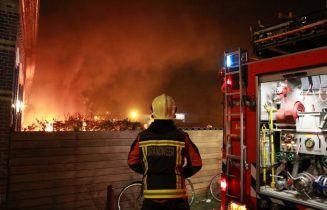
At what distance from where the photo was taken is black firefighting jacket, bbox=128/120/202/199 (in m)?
3.03

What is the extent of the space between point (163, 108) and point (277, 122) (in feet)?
8.29

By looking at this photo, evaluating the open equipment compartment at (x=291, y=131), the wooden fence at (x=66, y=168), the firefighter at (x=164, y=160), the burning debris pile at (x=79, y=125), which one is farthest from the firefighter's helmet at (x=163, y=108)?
the burning debris pile at (x=79, y=125)

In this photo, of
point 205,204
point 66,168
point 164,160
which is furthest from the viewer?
point 205,204

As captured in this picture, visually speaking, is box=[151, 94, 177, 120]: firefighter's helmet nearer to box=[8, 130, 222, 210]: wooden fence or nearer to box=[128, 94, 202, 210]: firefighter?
box=[128, 94, 202, 210]: firefighter

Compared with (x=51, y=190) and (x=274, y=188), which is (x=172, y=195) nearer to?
(x=274, y=188)

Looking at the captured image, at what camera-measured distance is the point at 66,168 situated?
6.20 m

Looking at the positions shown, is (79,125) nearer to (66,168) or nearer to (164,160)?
(66,168)

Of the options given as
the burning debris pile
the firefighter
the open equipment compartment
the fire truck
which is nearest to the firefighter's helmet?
the firefighter

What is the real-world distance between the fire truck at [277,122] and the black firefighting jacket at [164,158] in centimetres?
141

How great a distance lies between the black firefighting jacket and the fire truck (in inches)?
55.4

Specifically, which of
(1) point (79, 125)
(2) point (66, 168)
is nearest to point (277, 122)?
(2) point (66, 168)

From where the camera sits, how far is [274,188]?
4.46 meters

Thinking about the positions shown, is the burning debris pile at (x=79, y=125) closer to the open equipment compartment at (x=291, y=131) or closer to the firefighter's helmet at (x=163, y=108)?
the open equipment compartment at (x=291, y=131)

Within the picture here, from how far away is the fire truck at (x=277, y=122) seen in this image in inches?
152
